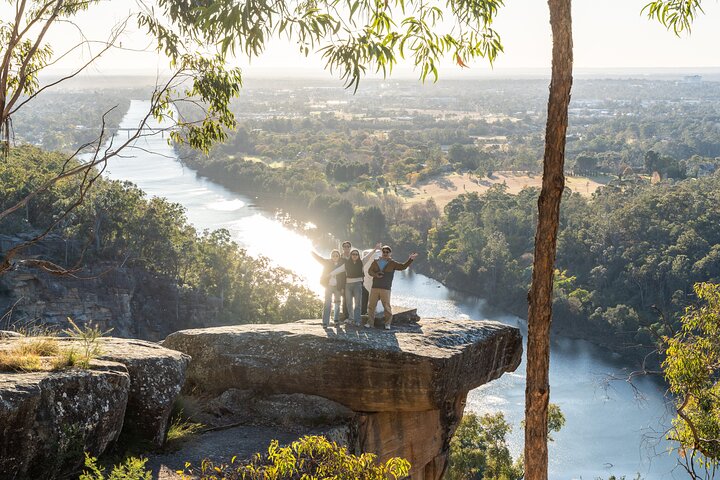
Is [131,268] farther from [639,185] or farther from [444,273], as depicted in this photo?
[639,185]

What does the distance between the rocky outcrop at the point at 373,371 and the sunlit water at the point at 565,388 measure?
97.9 inches

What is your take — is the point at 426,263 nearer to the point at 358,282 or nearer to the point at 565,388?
the point at 565,388

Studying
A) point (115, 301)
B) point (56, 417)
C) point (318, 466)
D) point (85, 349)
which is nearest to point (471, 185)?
point (115, 301)

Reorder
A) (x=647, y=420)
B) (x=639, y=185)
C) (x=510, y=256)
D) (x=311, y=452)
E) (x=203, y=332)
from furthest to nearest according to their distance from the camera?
(x=639, y=185) < (x=510, y=256) < (x=647, y=420) < (x=203, y=332) < (x=311, y=452)

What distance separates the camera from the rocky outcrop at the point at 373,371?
809 cm

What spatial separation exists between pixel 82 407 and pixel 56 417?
228 millimetres

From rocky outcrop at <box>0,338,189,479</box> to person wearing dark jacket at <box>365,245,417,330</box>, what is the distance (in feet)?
7.62

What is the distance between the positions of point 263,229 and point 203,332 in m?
44.1

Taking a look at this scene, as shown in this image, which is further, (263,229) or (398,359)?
(263,229)

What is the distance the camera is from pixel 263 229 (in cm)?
5272

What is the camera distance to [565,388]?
33531 millimetres

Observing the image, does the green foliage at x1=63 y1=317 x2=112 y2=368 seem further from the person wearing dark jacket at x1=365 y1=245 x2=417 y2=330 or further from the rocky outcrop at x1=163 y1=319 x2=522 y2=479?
the person wearing dark jacket at x1=365 y1=245 x2=417 y2=330

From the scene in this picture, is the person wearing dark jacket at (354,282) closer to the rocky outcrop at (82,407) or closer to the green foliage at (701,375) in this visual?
the rocky outcrop at (82,407)

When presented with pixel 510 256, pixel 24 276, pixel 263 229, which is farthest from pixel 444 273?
pixel 24 276
